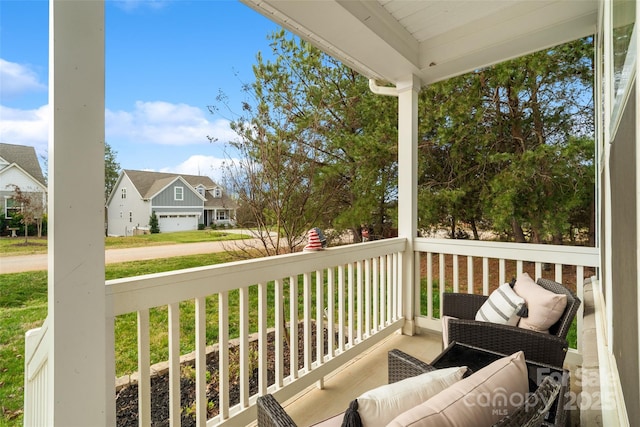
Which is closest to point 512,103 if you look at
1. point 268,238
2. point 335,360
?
point 268,238

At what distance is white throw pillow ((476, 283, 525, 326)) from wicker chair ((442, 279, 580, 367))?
15 cm

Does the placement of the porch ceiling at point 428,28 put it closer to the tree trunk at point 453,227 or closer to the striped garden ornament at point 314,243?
the striped garden ornament at point 314,243

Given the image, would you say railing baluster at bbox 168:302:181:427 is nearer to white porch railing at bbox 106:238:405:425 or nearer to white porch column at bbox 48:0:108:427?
white porch railing at bbox 106:238:405:425

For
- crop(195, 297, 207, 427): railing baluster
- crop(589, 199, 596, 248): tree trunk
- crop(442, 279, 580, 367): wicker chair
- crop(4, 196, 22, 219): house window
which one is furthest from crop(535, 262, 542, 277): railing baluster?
crop(4, 196, 22, 219): house window

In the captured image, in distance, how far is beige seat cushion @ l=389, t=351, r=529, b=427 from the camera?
2.47 feet

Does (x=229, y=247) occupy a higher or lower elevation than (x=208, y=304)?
higher

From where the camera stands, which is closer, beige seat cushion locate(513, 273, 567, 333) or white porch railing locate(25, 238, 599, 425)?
white porch railing locate(25, 238, 599, 425)

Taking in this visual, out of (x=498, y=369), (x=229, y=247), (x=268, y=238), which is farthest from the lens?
(x=268, y=238)

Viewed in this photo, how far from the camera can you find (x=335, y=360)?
2.48 meters

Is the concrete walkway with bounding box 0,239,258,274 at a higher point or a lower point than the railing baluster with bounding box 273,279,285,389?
higher

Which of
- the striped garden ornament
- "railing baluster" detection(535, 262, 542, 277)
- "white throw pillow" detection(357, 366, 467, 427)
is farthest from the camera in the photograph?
"railing baluster" detection(535, 262, 542, 277)

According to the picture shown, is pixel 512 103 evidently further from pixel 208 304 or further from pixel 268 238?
pixel 208 304

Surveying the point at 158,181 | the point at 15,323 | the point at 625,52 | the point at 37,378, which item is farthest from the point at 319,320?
the point at 625,52

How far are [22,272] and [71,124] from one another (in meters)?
0.58
